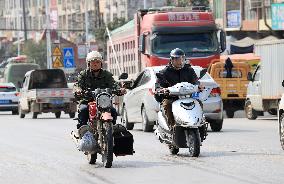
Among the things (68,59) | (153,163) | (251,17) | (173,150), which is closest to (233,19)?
(251,17)

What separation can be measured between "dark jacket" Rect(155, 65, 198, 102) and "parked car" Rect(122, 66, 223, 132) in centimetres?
775

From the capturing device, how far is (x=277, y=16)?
6800 centimetres

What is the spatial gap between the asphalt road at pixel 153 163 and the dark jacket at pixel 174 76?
1.16 m

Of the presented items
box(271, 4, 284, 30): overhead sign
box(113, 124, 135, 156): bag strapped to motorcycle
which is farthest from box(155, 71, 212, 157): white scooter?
box(271, 4, 284, 30): overhead sign

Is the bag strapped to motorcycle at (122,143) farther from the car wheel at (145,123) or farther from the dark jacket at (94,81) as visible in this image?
the car wheel at (145,123)

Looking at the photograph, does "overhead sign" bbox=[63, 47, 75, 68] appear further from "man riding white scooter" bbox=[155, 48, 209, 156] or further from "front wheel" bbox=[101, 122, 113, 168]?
"front wheel" bbox=[101, 122, 113, 168]

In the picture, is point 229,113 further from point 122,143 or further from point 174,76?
point 122,143

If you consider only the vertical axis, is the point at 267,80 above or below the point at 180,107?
below

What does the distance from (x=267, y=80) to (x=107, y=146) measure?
19.5 m

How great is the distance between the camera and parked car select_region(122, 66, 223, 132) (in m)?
28.2

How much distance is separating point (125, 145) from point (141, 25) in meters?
26.4

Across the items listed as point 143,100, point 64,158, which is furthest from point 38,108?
point 64,158

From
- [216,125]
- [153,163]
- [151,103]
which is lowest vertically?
[216,125]

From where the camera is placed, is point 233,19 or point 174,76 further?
point 233,19
